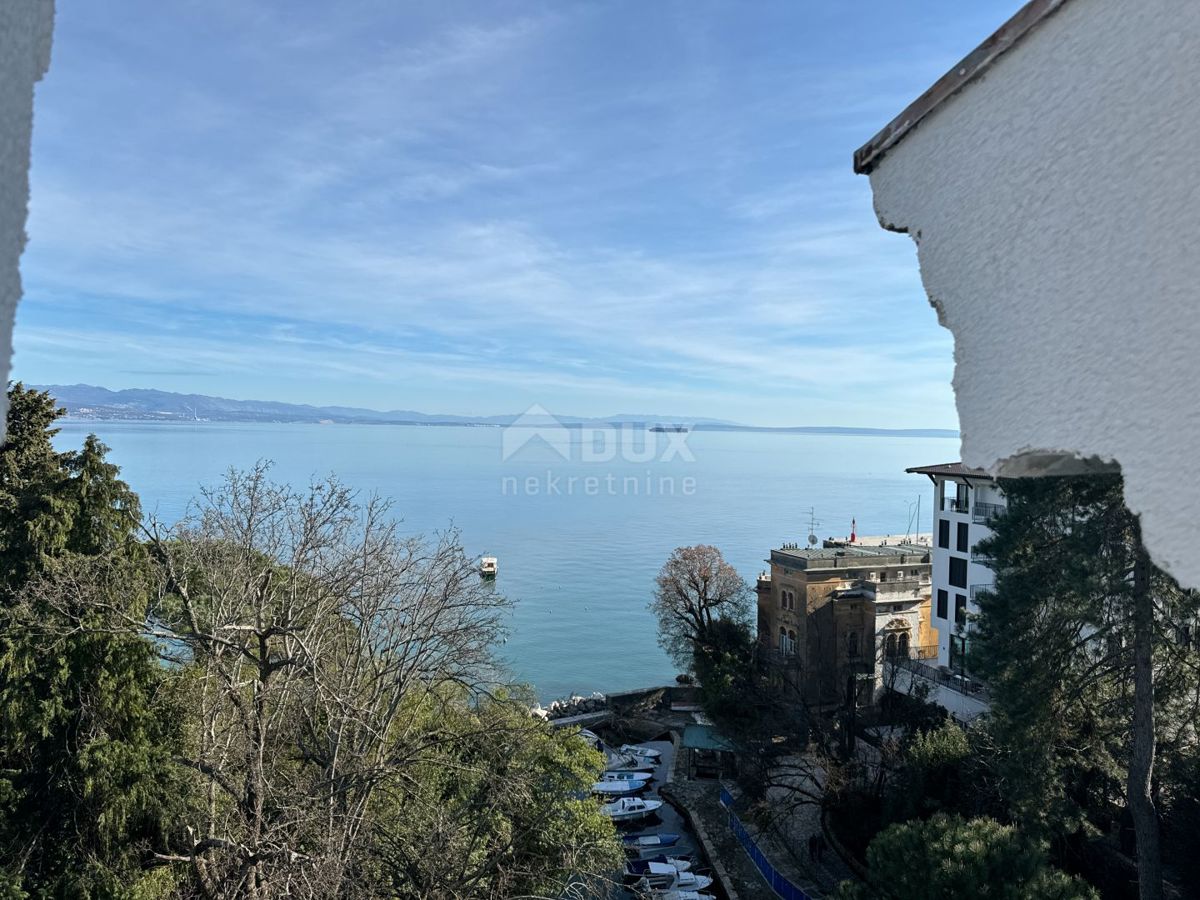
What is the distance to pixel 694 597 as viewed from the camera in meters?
26.7

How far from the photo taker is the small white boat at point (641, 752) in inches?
968

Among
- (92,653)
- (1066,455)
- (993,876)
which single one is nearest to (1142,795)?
(993,876)

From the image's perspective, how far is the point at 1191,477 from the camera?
1386mm

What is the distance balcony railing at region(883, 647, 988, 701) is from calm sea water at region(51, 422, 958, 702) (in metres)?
11.3

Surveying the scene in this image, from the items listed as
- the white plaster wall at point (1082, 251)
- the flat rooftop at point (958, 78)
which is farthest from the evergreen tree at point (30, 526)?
the white plaster wall at point (1082, 251)

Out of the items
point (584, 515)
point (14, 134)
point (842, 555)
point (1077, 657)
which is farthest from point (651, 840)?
point (584, 515)

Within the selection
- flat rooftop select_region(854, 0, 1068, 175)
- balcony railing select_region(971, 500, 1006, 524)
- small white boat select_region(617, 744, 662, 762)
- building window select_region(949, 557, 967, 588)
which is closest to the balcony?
balcony railing select_region(971, 500, 1006, 524)

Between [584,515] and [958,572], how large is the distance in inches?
2335

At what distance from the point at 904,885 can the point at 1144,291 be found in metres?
8.10

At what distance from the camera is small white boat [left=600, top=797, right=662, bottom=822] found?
1989 cm

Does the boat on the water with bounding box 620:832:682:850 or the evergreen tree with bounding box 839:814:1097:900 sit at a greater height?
the evergreen tree with bounding box 839:814:1097:900

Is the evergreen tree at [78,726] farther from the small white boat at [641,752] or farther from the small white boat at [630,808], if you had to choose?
the small white boat at [641,752]

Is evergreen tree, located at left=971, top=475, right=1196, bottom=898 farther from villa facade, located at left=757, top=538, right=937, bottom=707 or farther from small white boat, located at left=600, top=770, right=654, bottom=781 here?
small white boat, located at left=600, top=770, right=654, bottom=781

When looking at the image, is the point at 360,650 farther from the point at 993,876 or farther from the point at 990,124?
the point at 990,124
